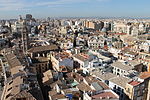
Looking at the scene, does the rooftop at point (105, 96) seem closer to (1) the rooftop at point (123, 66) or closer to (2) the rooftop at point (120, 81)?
A: (2) the rooftop at point (120, 81)

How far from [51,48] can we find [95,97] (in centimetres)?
3910

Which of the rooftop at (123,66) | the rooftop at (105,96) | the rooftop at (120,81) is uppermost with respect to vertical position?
the rooftop at (123,66)

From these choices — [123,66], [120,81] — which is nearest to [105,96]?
[120,81]

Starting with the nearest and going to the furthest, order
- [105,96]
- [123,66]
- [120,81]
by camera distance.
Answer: [105,96] → [120,81] → [123,66]

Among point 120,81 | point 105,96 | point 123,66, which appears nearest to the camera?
point 105,96

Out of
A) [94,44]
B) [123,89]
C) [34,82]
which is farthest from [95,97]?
[94,44]

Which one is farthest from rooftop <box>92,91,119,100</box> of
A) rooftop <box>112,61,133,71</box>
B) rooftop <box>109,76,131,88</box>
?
rooftop <box>112,61,133,71</box>

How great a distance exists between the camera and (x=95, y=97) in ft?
91.5

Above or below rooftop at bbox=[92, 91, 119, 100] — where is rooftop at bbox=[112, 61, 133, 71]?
above

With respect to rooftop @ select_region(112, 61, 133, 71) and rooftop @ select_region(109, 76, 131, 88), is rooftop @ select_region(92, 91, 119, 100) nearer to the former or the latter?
→ rooftop @ select_region(109, 76, 131, 88)

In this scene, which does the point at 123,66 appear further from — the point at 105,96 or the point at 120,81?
the point at 105,96

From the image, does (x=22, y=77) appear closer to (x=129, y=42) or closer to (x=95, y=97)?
(x=95, y=97)

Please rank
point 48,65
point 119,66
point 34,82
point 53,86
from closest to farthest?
point 34,82, point 53,86, point 119,66, point 48,65

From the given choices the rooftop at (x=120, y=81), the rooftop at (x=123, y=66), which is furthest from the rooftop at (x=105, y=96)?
the rooftop at (x=123, y=66)
